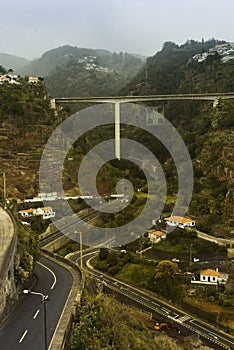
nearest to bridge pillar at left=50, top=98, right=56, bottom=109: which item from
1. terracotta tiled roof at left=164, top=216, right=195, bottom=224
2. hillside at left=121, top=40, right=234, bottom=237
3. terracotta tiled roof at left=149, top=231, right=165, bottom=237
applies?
hillside at left=121, top=40, right=234, bottom=237

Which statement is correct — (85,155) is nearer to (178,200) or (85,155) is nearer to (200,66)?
(178,200)

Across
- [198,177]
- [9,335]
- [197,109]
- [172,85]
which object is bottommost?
[9,335]

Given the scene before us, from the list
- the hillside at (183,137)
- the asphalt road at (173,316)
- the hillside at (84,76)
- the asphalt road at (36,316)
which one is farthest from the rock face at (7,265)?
the hillside at (84,76)

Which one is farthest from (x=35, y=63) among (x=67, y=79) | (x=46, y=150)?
(x=46, y=150)

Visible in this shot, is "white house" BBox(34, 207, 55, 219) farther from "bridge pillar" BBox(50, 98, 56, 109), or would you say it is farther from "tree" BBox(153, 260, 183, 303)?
"bridge pillar" BBox(50, 98, 56, 109)

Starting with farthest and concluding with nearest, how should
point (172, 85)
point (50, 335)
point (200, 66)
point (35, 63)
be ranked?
point (35, 63)
point (172, 85)
point (200, 66)
point (50, 335)

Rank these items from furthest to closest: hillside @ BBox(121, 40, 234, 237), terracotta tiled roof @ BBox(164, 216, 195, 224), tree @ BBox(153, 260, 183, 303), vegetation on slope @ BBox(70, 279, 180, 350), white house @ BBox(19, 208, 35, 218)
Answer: white house @ BBox(19, 208, 35, 218)
hillside @ BBox(121, 40, 234, 237)
terracotta tiled roof @ BBox(164, 216, 195, 224)
tree @ BBox(153, 260, 183, 303)
vegetation on slope @ BBox(70, 279, 180, 350)

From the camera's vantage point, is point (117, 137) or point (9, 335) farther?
point (117, 137)
